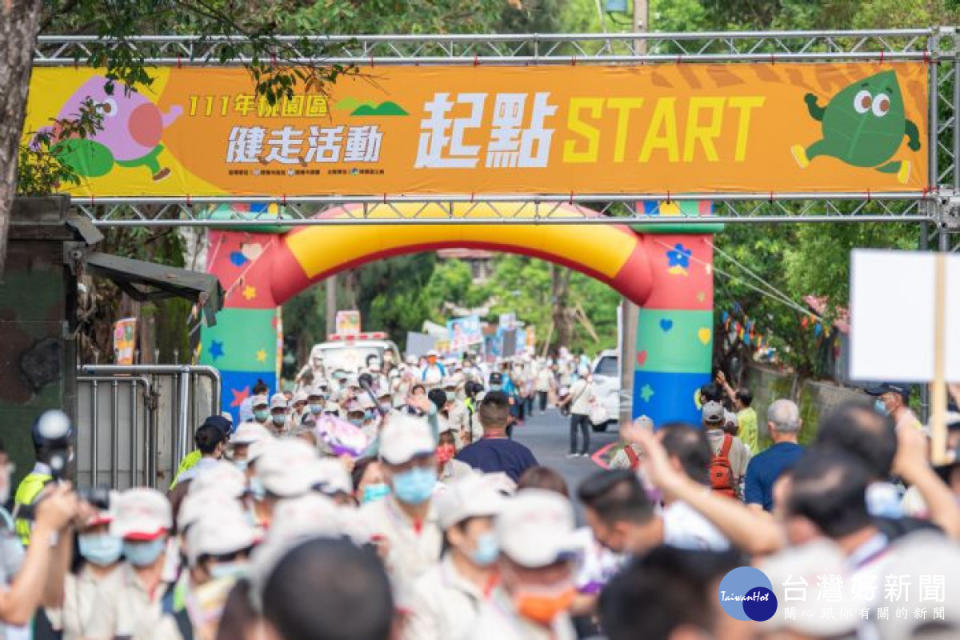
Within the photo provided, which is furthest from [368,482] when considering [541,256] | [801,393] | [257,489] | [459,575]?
[801,393]

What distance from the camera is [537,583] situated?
439 cm

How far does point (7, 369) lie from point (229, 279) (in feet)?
24.1

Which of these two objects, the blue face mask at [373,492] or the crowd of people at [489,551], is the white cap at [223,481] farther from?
the blue face mask at [373,492]

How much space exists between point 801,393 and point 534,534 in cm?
2601

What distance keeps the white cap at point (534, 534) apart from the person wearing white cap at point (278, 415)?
9.96m

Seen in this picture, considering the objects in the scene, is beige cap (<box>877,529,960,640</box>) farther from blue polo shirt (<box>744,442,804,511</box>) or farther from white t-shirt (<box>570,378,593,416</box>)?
white t-shirt (<box>570,378,593,416</box>)

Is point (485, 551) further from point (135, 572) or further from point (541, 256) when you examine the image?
point (541, 256)

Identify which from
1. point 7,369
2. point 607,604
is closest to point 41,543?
point 607,604

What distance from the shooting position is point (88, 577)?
5879mm

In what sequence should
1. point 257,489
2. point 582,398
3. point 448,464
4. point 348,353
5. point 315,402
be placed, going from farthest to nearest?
point 348,353 → point 582,398 → point 315,402 → point 448,464 → point 257,489

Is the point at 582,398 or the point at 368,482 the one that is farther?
the point at 582,398

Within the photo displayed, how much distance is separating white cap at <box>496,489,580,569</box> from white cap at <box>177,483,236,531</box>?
1.30 meters

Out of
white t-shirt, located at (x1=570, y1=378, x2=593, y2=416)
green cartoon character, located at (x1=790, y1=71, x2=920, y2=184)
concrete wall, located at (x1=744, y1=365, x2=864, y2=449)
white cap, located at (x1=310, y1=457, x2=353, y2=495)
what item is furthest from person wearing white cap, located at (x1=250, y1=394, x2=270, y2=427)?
white t-shirt, located at (x1=570, y1=378, x2=593, y2=416)

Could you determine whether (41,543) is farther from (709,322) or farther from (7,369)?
(709,322)
